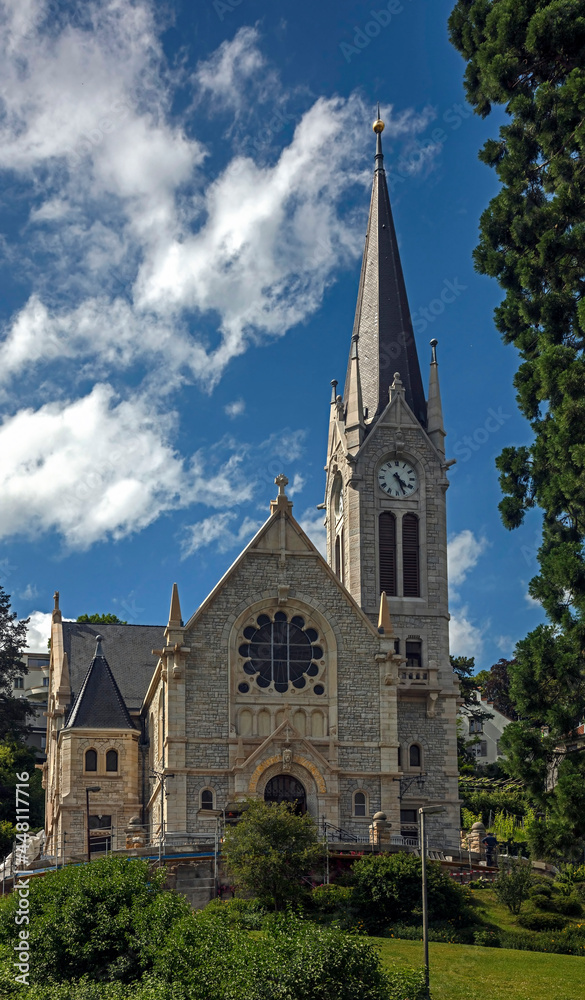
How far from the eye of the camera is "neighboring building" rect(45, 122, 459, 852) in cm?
4675

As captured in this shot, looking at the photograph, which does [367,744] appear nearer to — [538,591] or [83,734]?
[83,734]

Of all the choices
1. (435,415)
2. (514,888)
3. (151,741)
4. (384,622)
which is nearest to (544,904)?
(514,888)

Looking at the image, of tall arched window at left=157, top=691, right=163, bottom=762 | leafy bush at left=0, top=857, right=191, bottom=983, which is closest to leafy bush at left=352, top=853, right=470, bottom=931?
leafy bush at left=0, top=857, right=191, bottom=983

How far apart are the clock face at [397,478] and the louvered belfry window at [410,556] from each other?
1168 mm

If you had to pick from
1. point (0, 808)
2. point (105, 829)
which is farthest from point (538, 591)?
point (0, 808)

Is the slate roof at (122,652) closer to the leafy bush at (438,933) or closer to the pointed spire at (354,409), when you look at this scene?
the pointed spire at (354,409)

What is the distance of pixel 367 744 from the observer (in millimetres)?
47688

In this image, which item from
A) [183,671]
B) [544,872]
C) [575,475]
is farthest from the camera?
[183,671]

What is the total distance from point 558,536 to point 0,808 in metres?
39.6

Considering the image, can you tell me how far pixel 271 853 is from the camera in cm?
3678

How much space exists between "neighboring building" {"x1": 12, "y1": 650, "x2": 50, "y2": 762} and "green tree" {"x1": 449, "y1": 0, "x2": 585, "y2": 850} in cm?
→ 6985

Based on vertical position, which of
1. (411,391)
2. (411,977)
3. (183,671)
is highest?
(411,391)

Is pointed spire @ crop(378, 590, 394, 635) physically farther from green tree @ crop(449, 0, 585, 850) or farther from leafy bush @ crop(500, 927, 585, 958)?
A: leafy bush @ crop(500, 927, 585, 958)

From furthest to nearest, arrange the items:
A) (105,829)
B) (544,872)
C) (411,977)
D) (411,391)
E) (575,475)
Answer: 1. (411,391)
2. (105,829)
3. (544,872)
4. (575,475)
5. (411,977)
